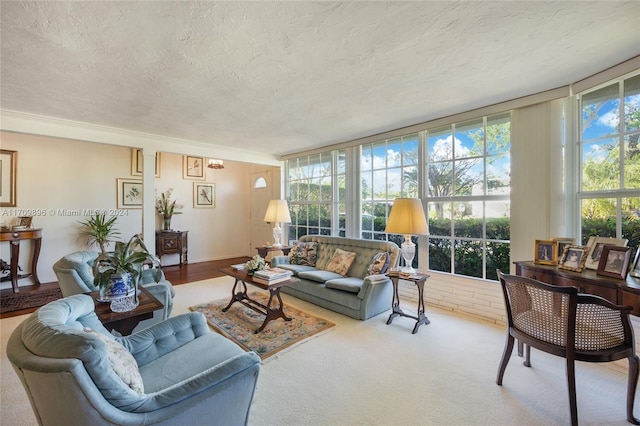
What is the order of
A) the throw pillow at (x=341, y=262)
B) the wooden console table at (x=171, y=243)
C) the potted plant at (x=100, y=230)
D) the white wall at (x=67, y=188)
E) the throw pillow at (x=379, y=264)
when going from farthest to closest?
1. the wooden console table at (x=171, y=243)
2. the potted plant at (x=100, y=230)
3. the white wall at (x=67, y=188)
4. the throw pillow at (x=341, y=262)
5. the throw pillow at (x=379, y=264)

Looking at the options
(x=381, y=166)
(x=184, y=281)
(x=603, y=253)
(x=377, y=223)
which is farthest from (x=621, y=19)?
(x=184, y=281)

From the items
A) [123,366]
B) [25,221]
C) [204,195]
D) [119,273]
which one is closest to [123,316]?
[119,273]

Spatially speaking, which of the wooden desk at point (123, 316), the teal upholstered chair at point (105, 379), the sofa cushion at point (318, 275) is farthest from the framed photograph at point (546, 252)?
the wooden desk at point (123, 316)

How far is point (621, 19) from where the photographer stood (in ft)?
5.57

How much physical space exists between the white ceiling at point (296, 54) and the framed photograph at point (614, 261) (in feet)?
4.83

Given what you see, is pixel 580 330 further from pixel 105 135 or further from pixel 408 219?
pixel 105 135

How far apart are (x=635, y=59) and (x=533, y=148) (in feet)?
3.07

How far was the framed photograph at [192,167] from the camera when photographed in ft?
20.8

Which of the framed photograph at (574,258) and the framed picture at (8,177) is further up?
the framed picture at (8,177)

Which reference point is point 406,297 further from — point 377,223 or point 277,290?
point 277,290

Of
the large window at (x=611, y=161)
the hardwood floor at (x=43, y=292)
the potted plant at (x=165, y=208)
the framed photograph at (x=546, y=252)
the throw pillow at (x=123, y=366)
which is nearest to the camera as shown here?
the throw pillow at (x=123, y=366)

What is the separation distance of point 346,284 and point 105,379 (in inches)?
101

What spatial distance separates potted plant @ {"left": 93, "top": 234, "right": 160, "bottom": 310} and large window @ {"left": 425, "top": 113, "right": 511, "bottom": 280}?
330cm

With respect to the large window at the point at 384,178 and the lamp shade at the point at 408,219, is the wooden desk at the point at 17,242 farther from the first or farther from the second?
the lamp shade at the point at 408,219
